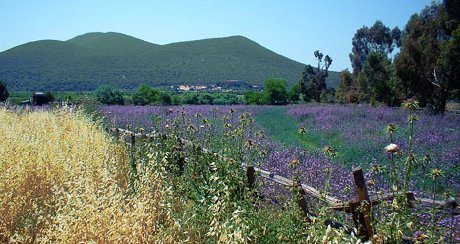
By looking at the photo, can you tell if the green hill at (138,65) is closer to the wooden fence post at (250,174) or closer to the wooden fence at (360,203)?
the wooden fence post at (250,174)

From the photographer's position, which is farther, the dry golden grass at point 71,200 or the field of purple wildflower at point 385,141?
the field of purple wildflower at point 385,141

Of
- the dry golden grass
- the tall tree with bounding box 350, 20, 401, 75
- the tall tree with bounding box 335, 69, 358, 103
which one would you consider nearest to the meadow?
the dry golden grass

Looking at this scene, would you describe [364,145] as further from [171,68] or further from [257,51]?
[257,51]

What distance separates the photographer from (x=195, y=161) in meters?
6.50

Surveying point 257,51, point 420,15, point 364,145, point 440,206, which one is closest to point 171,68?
point 257,51

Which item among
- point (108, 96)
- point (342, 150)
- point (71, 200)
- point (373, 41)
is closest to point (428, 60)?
point (342, 150)

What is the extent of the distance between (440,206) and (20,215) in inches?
184

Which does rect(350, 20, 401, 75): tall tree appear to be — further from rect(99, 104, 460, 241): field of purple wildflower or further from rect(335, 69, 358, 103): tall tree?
rect(99, 104, 460, 241): field of purple wildflower

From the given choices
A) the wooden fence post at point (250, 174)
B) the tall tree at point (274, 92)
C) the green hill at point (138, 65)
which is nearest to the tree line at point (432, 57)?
the tall tree at point (274, 92)

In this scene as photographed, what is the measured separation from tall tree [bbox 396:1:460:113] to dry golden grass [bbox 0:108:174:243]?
24983 millimetres

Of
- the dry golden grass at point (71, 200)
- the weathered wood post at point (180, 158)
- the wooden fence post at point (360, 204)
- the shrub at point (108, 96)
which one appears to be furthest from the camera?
the shrub at point (108, 96)

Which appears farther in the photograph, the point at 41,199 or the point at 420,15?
the point at 420,15

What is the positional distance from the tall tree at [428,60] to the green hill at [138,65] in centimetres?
8123

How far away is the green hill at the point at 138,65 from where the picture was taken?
106125mm
